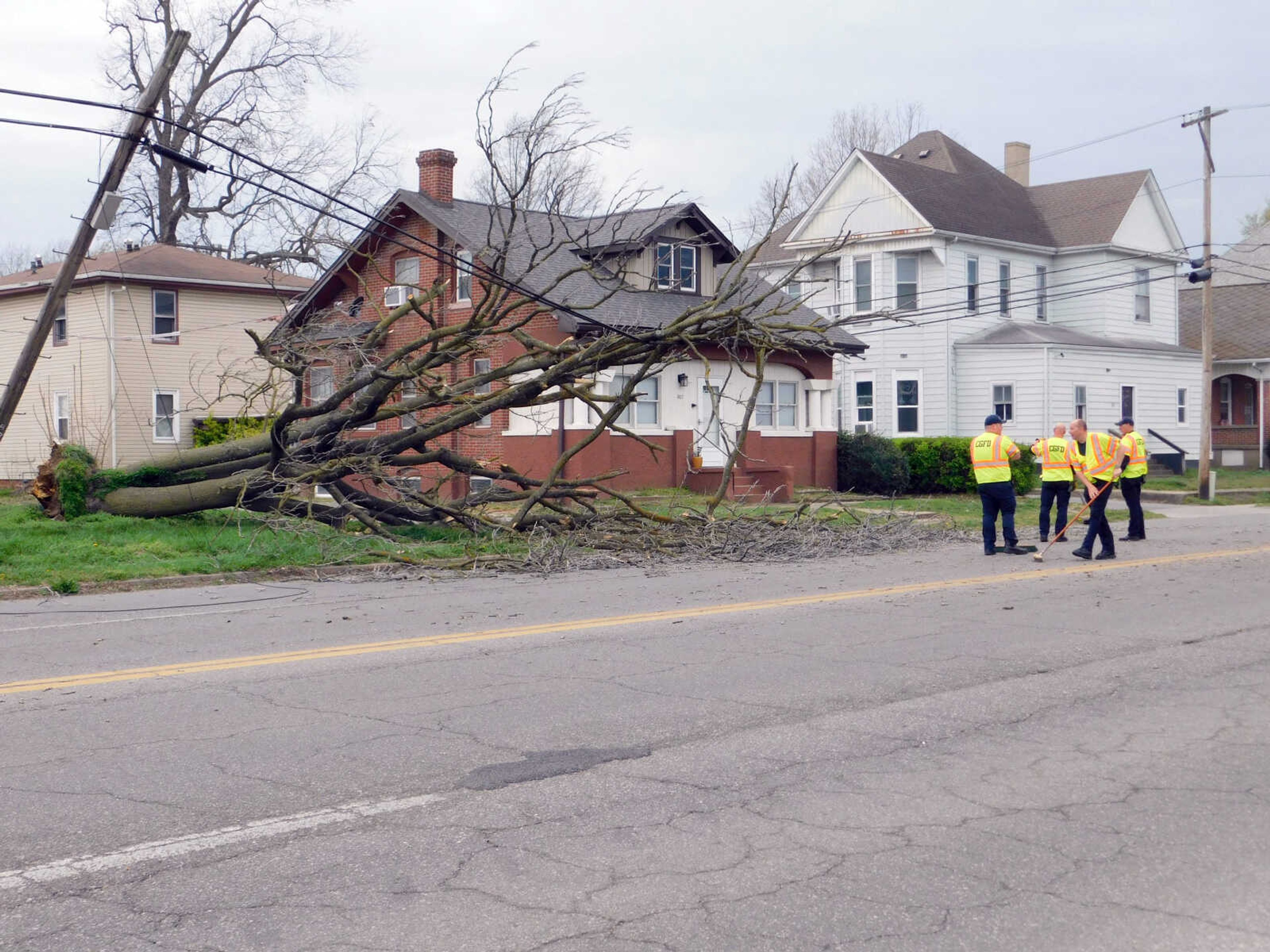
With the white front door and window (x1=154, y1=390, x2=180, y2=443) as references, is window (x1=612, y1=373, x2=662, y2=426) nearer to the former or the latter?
the white front door

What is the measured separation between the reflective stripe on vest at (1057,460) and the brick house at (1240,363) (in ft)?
89.9

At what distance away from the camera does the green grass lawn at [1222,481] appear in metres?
33.2

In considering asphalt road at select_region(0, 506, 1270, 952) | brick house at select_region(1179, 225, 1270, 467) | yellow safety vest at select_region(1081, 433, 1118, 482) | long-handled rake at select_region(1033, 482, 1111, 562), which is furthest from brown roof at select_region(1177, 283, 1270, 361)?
asphalt road at select_region(0, 506, 1270, 952)

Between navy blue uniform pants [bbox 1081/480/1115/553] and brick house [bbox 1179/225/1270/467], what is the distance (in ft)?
95.3

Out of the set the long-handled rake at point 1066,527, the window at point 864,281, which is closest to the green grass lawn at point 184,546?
the long-handled rake at point 1066,527

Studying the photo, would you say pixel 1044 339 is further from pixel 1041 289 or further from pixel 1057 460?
pixel 1057 460

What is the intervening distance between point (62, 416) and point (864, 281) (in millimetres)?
23778

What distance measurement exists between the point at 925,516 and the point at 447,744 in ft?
57.9

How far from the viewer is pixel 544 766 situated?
6008mm

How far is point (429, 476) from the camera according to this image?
27.9 m

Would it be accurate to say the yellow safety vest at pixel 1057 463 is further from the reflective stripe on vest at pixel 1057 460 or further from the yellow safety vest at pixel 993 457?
the yellow safety vest at pixel 993 457

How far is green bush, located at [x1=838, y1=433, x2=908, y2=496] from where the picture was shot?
31.0 m

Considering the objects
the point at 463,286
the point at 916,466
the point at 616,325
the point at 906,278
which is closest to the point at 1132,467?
the point at 616,325

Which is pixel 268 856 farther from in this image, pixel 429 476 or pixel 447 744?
pixel 429 476
